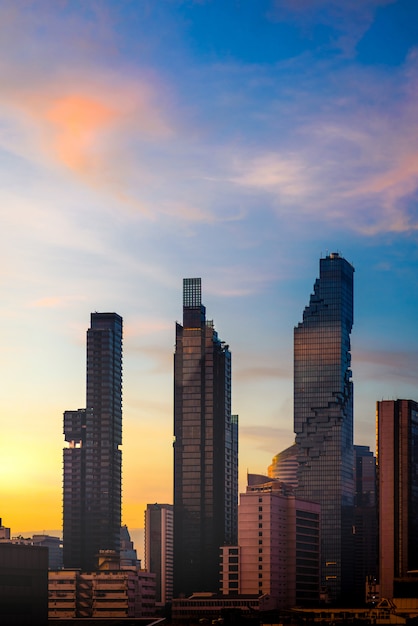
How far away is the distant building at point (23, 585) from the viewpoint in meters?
184

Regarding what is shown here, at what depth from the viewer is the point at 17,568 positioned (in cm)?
18688

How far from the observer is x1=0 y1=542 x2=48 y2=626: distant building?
18388 cm

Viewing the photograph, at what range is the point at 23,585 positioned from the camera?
7416 inches

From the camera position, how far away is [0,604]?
182 metres

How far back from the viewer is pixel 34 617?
625 feet

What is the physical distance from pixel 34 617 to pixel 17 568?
820cm

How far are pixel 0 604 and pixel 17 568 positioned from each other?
6033 mm

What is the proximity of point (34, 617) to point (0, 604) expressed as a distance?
363 inches
